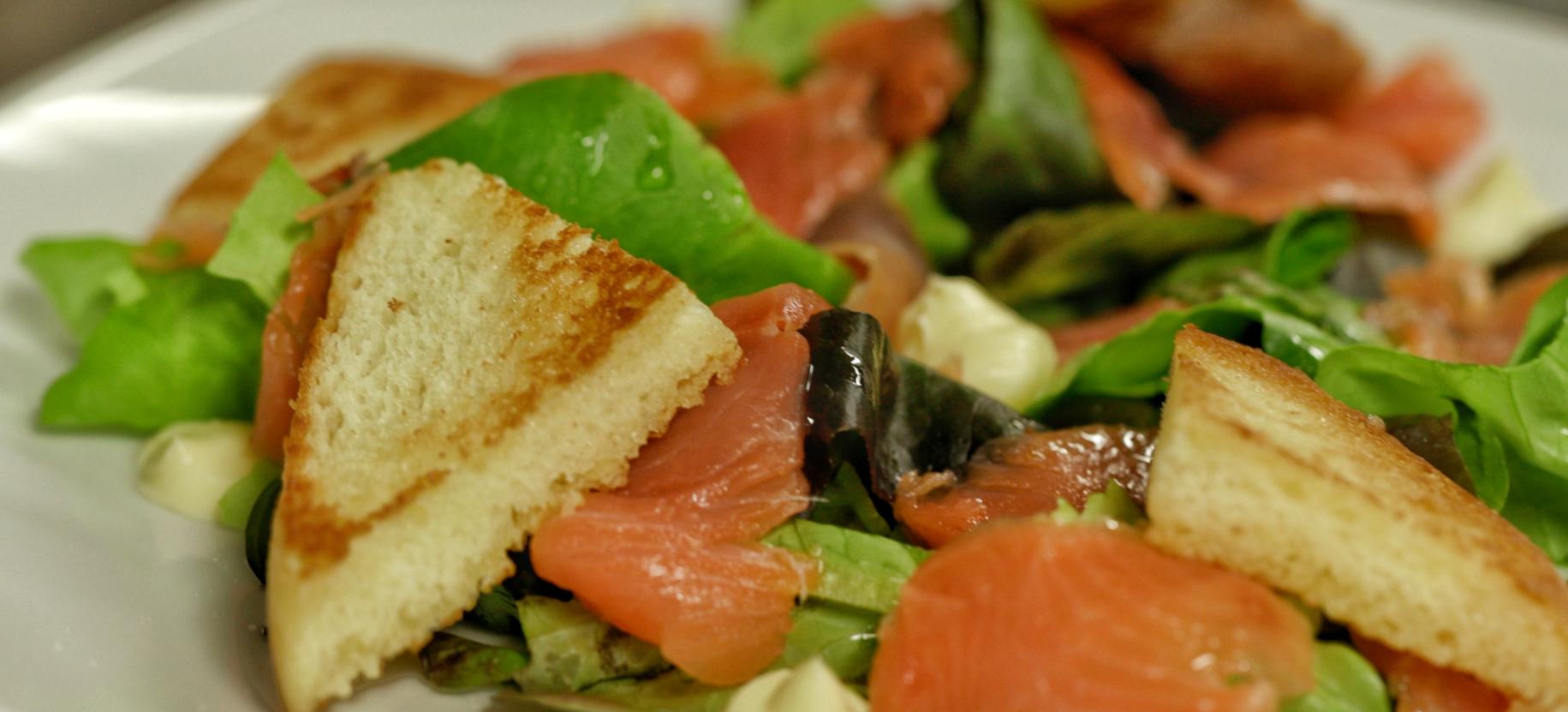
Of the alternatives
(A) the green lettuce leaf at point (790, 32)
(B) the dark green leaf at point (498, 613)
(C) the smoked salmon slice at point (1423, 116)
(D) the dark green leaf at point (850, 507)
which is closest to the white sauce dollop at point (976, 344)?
(D) the dark green leaf at point (850, 507)

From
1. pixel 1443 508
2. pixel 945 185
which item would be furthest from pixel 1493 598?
pixel 945 185

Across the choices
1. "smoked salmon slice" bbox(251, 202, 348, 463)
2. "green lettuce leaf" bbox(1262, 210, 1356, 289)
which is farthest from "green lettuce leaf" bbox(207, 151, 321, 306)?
"green lettuce leaf" bbox(1262, 210, 1356, 289)

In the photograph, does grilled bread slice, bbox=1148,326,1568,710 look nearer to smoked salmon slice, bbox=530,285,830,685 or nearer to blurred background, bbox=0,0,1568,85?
smoked salmon slice, bbox=530,285,830,685

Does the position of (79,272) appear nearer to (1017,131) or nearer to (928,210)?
(928,210)

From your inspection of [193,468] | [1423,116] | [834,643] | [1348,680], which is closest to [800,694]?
[834,643]

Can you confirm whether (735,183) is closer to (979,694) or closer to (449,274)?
(449,274)
